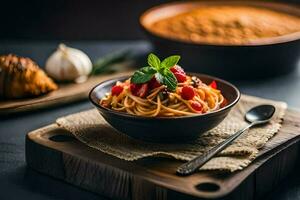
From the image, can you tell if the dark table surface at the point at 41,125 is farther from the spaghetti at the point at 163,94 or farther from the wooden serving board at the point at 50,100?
the spaghetti at the point at 163,94

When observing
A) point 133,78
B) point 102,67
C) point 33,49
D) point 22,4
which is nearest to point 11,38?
point 22,4

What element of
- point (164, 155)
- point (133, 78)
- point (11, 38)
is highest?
point (133, 78)

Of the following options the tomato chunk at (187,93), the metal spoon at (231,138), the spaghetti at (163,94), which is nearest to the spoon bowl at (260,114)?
the metal spoon at (231,138)

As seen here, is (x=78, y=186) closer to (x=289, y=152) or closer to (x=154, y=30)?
(x=289, y=152)

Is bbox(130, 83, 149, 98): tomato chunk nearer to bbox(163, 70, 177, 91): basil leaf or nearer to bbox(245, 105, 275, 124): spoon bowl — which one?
bbox(163, 70, 177, 91): basil leaf

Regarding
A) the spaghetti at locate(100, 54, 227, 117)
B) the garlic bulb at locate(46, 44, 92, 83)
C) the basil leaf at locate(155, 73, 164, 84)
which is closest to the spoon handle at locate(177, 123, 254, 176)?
the spaghetti at locate(100, 54, 227, 117)

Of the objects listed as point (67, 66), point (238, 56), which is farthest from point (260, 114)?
point (67, 66)
